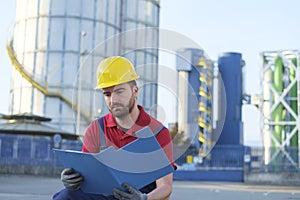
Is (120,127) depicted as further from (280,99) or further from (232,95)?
(232,95)

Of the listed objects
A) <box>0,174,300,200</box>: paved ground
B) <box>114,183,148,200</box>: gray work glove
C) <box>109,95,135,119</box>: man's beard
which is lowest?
<box>0,174,300,200</box>: paved ground

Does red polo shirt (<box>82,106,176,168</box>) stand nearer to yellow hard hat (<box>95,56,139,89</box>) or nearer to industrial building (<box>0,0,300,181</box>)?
yellow hard hat (<box>95,56,139,89</box>)

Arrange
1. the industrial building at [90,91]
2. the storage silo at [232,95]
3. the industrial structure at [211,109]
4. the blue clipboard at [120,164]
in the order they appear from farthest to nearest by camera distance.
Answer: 1. the storage silo at [232,95]
2. the industrial building at [90,91]
3. the industrial structure at [211,109]
4. the blue clipboard at [120,164]

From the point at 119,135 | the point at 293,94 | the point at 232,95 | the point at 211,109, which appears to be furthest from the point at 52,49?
the point at 119,135

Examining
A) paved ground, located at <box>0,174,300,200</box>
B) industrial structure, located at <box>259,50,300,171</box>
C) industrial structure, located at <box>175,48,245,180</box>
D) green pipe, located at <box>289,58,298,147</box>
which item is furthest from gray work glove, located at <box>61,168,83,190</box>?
green pipe, located at <box>289,58,298,147</box>

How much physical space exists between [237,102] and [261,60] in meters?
7.84

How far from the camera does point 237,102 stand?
31750 mm

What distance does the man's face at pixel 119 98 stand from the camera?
3.05m

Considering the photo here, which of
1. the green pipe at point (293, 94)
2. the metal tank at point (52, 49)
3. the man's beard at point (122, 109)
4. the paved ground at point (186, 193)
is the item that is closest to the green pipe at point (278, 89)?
the green pipe at point (293, 94)

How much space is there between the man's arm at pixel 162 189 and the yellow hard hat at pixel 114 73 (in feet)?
2.19

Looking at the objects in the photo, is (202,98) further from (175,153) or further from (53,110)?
(53,110)

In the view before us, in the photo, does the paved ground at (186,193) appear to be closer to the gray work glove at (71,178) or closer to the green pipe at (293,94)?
the gray work glove at (71,178)

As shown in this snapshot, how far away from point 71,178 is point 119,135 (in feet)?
1.57

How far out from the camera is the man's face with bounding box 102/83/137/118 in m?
3.05
